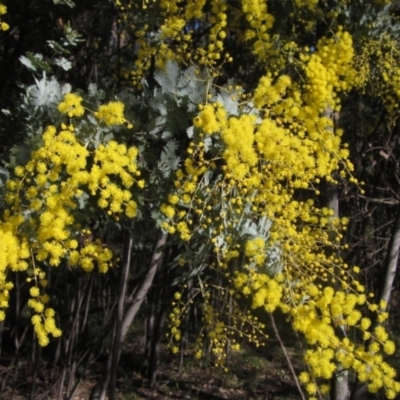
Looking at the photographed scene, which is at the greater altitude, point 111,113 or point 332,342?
point 111,113

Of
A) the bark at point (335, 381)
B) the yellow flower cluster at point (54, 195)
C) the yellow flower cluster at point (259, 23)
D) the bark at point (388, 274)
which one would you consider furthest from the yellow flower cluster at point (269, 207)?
the bark at point (388, 274)

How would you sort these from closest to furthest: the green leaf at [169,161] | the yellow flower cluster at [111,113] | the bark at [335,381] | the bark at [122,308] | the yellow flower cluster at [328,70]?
the yellow flower cluster at [111,113], the green leaf at [169,161], the yellow flower cluster at [328,70], the bark at [122,308], the bark at [335,381]

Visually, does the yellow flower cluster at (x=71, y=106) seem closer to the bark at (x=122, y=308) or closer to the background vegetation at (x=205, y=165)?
the background vegetation at (x=205, y=165)

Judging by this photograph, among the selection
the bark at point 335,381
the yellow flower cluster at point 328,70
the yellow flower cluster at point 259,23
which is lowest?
the bark at point 335,381

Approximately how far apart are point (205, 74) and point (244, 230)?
0.62 m

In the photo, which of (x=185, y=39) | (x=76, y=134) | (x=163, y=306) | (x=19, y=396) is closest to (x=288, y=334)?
(x=163, y=306)

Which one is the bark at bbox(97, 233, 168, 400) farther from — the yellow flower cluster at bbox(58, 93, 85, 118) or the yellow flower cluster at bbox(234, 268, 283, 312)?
the yellow flower cluster at bbox(58, 93, 85, 118)

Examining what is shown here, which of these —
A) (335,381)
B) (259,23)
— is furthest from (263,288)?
(335,381)

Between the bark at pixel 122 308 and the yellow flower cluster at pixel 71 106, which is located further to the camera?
the bark at pixel 122 308

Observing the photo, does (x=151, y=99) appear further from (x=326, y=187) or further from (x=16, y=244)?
(x=326, y=187)

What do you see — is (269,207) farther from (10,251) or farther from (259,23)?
(259,23)

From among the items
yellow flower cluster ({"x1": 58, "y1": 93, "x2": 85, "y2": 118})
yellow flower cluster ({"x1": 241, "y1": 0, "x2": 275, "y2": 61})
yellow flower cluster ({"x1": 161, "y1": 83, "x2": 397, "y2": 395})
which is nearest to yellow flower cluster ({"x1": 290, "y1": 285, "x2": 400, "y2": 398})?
yellow flower cluster ({"x1": 161, "y1": 83, "x2": 397, "y2": 395})

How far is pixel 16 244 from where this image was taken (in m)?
2.08

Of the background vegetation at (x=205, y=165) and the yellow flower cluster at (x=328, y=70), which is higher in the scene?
the yellow flower cluster at (x=328, y=70)
